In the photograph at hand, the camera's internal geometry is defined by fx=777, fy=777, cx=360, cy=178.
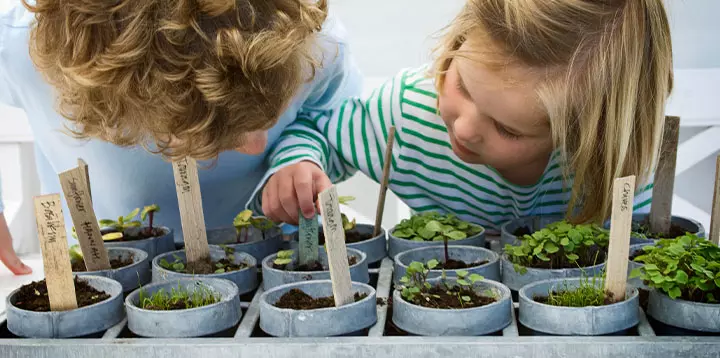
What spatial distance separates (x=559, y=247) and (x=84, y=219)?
709 mm

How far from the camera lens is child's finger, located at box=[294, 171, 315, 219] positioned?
1.24 m

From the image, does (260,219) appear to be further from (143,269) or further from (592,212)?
(592,212)

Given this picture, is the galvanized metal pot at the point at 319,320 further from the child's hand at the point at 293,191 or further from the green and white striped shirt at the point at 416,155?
the green and white striped shirt at the point at 416,155

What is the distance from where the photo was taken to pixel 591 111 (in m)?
1.10

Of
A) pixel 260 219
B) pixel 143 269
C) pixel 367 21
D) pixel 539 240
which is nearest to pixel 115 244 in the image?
pixel 143 269

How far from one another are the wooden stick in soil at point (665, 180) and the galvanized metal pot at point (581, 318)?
1.15 feet

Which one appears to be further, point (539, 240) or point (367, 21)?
point (367, 21)

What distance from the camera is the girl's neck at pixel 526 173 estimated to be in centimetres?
135

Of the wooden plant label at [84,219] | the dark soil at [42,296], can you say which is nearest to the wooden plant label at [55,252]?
the dark soil at [42,296]

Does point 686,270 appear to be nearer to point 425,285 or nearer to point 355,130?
point 425,285

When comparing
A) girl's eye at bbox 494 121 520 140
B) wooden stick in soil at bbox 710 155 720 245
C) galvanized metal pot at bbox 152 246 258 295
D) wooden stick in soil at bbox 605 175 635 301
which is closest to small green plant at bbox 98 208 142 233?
galvanized metal pot at bbox 152 246 258 295

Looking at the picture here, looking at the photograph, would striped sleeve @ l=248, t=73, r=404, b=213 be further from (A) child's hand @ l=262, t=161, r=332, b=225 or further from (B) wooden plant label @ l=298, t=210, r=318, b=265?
(B) wooden plant label @ l=298, t=210, r=318, b=265

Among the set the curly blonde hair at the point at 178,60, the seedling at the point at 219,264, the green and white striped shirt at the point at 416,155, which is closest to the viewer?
the curly blonde hair at the point at 178,60

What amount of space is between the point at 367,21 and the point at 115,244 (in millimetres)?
1584
